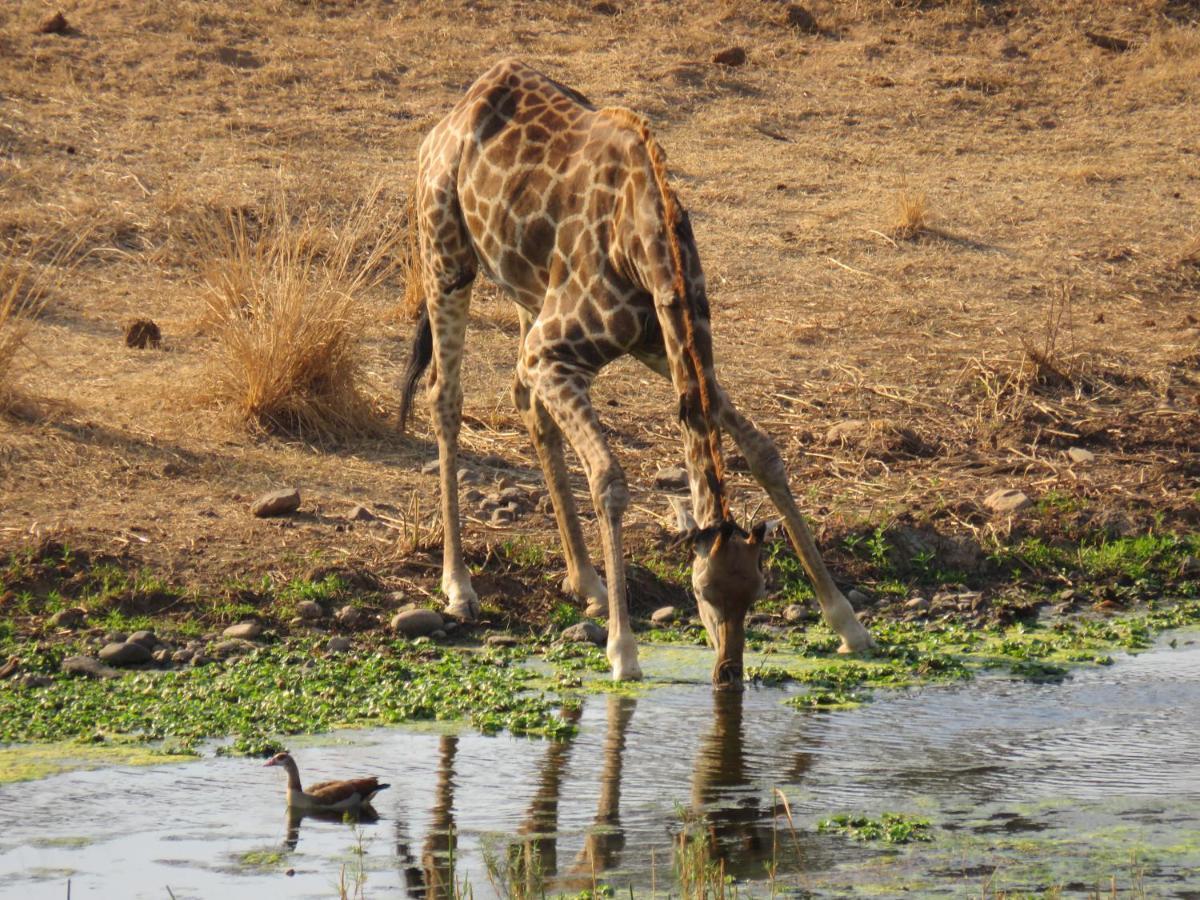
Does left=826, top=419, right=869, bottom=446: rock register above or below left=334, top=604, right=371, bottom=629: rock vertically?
above

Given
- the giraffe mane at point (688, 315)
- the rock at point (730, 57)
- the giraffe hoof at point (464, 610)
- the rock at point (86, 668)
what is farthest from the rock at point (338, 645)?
the rock at point (730, 57)

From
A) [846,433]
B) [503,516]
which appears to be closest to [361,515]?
[503,516]

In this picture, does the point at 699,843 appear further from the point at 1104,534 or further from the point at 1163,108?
the point at 1163,108

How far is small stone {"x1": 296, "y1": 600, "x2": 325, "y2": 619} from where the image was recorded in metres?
7.35

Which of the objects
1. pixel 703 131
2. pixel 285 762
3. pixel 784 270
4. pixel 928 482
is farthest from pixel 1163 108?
pixel 285 762

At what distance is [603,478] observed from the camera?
22.2 feet

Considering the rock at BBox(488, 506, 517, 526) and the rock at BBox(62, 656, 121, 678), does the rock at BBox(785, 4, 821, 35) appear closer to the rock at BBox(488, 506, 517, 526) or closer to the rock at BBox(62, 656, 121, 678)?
the rock at BBox(488, 506, 517, 526)

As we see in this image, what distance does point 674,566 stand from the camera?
797 cm

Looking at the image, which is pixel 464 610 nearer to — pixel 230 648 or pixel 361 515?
pixel 230 648

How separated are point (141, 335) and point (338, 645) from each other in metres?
4.37

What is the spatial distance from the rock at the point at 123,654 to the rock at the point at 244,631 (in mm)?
395

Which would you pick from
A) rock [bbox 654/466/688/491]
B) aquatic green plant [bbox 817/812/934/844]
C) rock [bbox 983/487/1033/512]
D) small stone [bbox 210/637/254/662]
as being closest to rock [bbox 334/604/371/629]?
small stone [bbox 210/637/254/662]

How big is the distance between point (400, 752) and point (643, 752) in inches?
30.8

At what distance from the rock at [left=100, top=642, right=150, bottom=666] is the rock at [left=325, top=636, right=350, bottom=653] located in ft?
2.27
